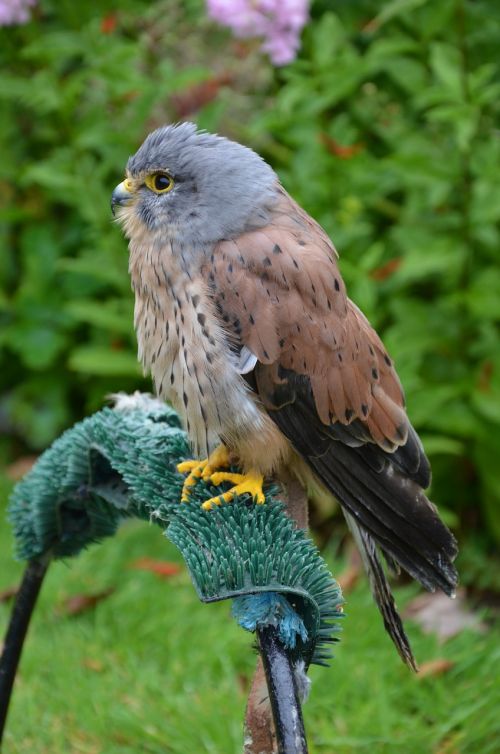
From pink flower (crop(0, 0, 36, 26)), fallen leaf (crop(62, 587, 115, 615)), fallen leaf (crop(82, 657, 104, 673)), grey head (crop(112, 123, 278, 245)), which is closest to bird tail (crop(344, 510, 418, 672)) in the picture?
grey head (crop(112, 123, 278, 245))

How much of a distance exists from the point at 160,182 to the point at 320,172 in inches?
68.4

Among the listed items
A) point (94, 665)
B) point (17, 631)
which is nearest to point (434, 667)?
point (94, 665)

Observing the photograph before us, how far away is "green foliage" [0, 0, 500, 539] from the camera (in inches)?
153

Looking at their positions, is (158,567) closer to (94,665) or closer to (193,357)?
(94,665)

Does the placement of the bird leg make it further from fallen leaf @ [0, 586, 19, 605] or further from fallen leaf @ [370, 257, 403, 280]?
fallen leaf @ [370, 257, 403, 280]

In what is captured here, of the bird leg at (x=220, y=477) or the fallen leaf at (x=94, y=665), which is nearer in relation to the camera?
the bird leg at (x=220, y=477)

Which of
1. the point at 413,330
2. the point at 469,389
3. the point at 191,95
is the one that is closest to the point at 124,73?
the point at 191,95

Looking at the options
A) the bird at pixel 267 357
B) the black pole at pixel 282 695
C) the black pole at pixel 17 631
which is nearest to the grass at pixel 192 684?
the black pole at pixel 17 631

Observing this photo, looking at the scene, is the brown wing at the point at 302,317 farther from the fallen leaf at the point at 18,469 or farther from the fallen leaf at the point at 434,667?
the fallen leaf at the point at 18,469

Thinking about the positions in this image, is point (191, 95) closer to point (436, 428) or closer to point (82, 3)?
point (82, 3)

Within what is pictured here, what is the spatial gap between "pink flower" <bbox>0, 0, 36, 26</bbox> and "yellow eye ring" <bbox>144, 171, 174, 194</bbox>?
212cm

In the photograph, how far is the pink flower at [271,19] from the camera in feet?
12.2

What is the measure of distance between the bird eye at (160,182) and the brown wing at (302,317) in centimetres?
24

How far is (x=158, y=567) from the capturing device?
406cm
